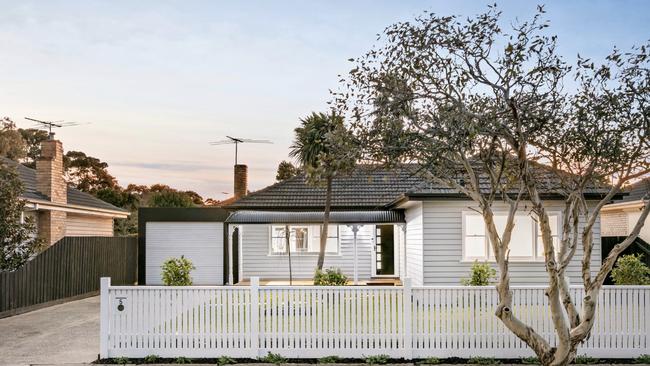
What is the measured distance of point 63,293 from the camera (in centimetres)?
1948

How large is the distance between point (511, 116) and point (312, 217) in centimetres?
1496

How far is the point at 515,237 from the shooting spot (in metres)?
19.2

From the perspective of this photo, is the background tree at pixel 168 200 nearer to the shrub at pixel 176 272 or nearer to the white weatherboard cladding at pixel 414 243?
the white weatherboard cladding at pixel 414 243

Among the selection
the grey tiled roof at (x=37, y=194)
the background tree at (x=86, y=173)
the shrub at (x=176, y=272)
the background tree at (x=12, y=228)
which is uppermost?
the background tree at (x=86, y=173)

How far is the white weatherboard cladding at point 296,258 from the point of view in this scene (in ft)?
83.0

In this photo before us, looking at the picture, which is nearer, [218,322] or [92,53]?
[218,322]

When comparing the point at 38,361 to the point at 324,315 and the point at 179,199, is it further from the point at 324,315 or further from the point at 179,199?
the point at 179,199

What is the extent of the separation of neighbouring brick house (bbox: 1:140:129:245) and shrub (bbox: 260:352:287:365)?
42.1 feet

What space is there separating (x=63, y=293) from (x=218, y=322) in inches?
433

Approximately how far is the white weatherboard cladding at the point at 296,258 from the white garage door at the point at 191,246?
1407 mm

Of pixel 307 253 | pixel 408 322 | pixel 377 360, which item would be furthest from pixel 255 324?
pixel 307 253

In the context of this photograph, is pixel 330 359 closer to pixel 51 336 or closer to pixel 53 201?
pixel 51 336

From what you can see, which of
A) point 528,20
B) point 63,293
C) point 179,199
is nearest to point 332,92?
point 528,20

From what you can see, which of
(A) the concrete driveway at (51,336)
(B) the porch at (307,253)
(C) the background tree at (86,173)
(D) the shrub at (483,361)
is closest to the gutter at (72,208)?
(A) the concrete driveway at (51,336)
